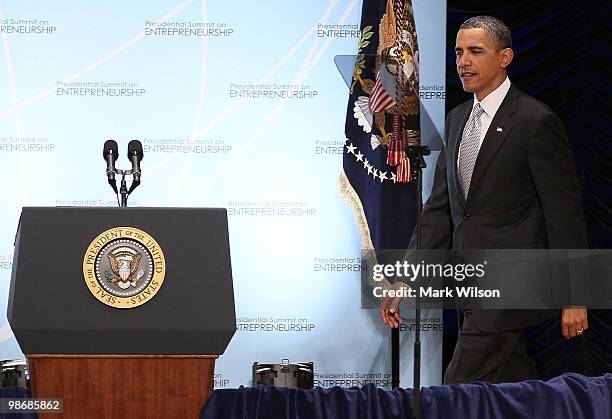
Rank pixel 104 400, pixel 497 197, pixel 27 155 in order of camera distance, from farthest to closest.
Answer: pixel 27 155
pixel 497 197
pixel 104 400

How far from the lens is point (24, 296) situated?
278cm

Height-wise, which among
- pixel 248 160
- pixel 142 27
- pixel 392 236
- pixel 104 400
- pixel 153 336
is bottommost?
pixel 104 400

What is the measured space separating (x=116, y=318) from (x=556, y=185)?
6.05 ft

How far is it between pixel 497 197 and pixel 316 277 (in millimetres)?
1532

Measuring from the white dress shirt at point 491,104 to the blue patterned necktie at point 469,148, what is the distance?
0.05 ft

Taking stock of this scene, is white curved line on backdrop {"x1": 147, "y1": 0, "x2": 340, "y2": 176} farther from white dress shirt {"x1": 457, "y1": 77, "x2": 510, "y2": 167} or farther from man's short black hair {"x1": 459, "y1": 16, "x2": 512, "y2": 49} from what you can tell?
white dress shirt {"x1": 457, "y1": 77, "x2": 510, "y2": 167}

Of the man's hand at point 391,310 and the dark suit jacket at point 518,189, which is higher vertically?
the dark suit jacket at point 518,189

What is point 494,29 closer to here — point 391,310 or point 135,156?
point 391,310

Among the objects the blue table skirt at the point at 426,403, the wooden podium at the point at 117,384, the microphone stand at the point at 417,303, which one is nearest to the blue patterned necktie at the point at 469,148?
the microphone stand at the point at 417,303

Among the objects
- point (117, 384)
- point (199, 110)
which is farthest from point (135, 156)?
point (199, 110)

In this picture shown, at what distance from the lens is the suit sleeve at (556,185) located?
384cm

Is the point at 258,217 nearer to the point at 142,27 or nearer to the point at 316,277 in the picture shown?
the point at 316,277

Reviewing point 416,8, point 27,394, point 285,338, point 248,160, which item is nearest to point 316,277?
point 285,338

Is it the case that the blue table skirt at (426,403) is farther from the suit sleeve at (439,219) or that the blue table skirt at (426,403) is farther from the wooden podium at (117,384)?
the suit sleeve at (439,219)
